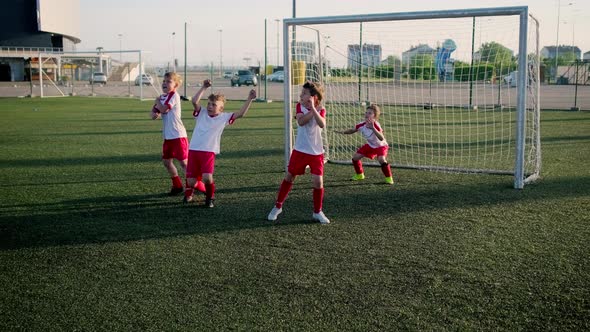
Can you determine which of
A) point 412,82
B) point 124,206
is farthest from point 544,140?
point 124,206

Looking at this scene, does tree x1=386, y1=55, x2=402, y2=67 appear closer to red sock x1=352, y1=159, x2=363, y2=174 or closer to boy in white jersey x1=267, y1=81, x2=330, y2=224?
red sock x1=352, y1=159, x2=363, y2=174

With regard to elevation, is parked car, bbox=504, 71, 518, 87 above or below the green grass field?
above

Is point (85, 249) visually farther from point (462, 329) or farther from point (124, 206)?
point (462, 329)

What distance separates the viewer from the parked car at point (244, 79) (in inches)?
1978

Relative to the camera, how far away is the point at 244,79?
50250 mm

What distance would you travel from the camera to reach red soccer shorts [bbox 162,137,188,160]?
24.9ft

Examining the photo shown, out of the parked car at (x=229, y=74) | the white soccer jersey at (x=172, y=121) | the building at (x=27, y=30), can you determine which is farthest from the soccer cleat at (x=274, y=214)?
the building at (x=27, y=30)

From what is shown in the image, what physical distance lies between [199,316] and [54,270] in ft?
5.32

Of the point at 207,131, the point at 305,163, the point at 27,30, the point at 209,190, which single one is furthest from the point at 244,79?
the point at 305,163

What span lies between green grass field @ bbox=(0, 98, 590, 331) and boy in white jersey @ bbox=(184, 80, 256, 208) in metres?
0.38

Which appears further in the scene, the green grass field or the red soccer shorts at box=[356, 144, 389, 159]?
the red soccer shorts at box=[356, 144, 389, 159]

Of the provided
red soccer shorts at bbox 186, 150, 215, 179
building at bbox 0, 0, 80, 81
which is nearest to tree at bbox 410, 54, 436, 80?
red soccer shorts at bbox 186, 150, 215, 179

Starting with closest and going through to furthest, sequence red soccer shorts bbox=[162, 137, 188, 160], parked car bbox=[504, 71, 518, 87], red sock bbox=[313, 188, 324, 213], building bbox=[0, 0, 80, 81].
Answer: red sock bbox=[313, 188, 324, 213], red soccer shorts bbox=[162, 137, 188, 160], parked car bbox=[504, 71, 518, 87], building bbox=[0, 0, 80, 81]

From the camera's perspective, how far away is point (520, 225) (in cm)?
595
